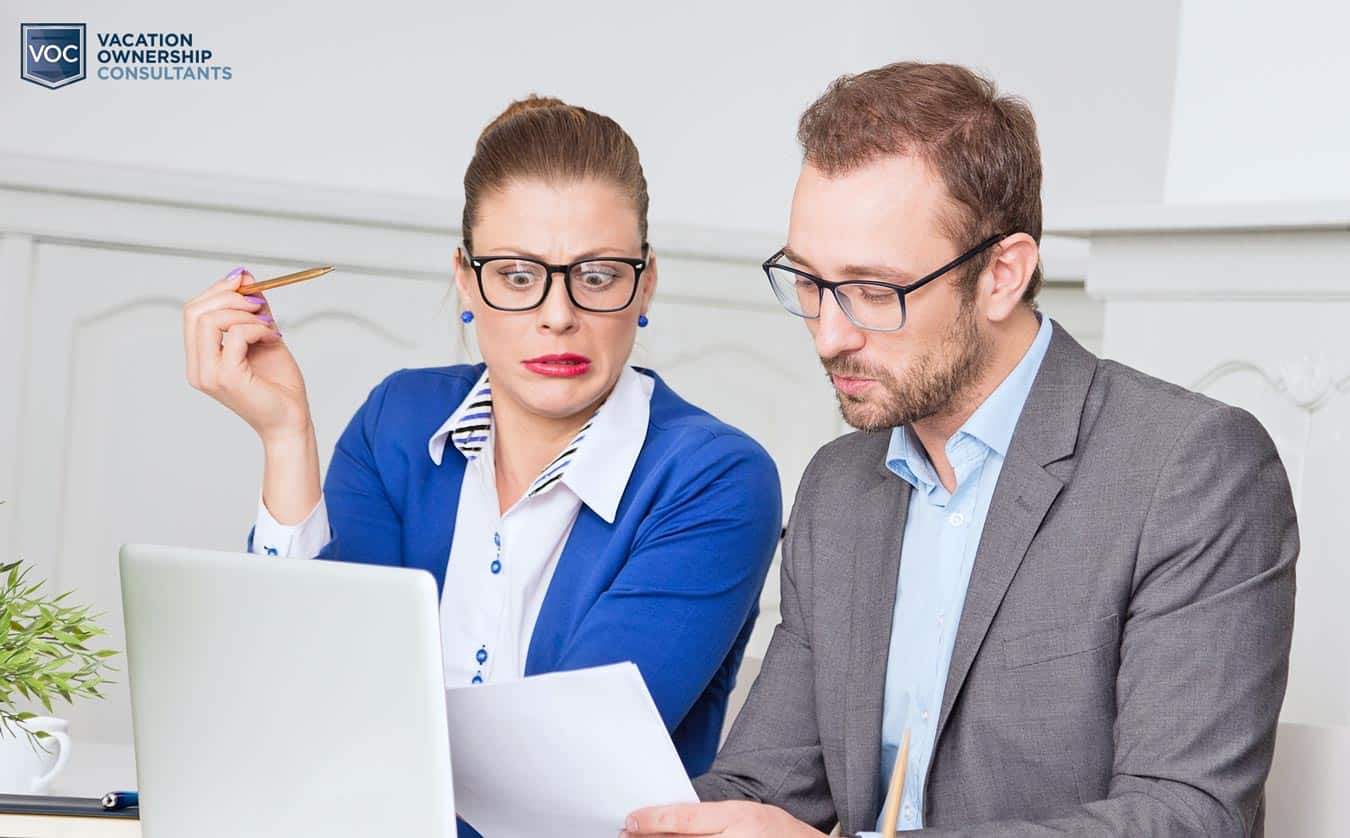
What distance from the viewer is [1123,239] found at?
2.46 metres

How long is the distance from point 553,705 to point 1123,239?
5.43 ft

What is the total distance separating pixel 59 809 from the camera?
1.18m

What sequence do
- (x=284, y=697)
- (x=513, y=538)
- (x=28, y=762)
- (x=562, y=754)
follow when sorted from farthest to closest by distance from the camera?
(x=513, y=538), (x=28, y=762), (x=562, y=754), (x=284, y=697)

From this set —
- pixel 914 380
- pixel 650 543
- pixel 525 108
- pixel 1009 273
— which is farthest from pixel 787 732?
pixel 525 108

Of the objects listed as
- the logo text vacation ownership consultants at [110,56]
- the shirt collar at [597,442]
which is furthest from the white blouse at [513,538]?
the logo text vacation ownership consultants at [110,56]

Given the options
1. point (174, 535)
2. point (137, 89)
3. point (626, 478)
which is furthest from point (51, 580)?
point (626, 478)

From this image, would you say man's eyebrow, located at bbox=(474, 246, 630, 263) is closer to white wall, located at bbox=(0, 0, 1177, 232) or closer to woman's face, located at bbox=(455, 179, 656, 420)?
woman's face, located at bbox=(455, 179, 656, 420)

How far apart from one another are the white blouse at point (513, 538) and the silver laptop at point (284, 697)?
0.68 metres

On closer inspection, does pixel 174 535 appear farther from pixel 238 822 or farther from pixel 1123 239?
pixel 238 822

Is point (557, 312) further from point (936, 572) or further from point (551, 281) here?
point (936, 572)

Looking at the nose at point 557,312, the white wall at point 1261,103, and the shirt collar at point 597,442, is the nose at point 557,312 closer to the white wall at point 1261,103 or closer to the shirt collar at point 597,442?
the shirt collar at point 597,442

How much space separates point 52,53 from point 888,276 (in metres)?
2.04

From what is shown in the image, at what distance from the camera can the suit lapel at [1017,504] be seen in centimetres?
137

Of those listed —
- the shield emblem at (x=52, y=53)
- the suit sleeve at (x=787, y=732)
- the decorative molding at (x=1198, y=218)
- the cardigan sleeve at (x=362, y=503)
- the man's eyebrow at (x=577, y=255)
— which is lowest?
the suit sleeve at (x=787, y=732)
